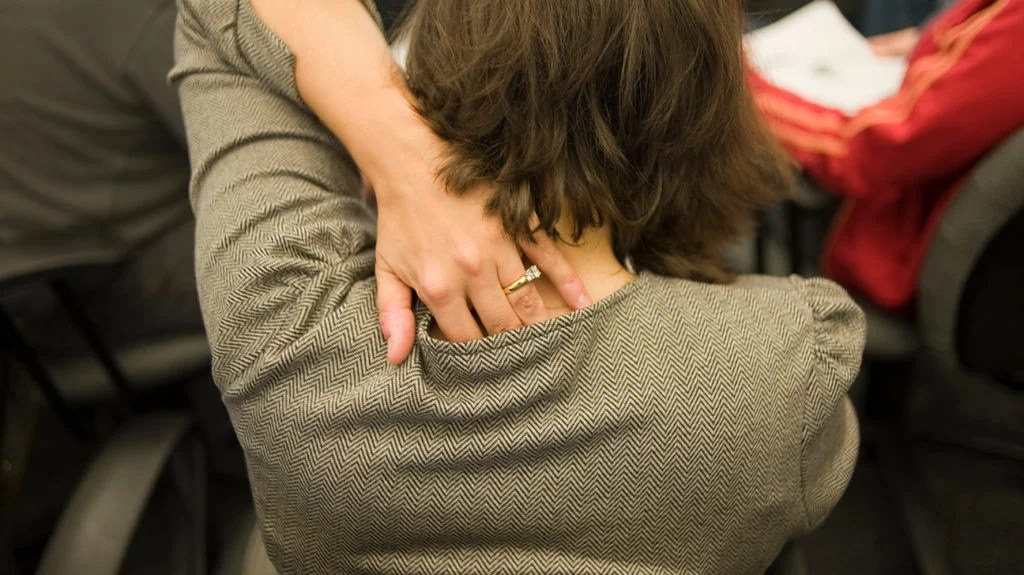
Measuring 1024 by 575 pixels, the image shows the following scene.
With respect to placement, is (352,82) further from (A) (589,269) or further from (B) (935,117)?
(B) (935,117)

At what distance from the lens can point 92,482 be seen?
76 centimetres

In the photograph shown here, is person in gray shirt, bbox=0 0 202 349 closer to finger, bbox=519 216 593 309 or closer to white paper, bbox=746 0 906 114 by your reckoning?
finger, bbox=519 216 593 309

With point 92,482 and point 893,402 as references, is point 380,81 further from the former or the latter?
point 893,402

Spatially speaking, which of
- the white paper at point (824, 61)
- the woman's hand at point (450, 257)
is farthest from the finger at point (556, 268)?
the white paper at point (824, 61)

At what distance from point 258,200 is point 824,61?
1.10m

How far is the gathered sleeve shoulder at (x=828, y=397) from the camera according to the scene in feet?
2.05

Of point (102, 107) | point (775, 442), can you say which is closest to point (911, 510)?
point (775, 442)

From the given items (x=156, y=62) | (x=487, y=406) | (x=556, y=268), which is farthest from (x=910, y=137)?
(x=156, y=62)

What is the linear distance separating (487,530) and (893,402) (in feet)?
3.19

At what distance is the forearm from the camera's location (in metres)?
0.65

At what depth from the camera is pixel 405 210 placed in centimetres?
64

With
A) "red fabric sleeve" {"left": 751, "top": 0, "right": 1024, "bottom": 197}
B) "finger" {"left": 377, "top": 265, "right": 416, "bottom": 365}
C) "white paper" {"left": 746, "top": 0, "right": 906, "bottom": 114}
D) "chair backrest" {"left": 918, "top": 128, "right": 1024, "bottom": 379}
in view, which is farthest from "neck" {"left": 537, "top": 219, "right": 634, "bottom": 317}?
"white paper" {"left": 746, "top": 0, "right": 906, "bottom": 114}

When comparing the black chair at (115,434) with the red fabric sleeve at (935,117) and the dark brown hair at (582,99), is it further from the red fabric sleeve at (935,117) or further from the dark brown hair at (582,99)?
the red fabric sleeve at (935,117)

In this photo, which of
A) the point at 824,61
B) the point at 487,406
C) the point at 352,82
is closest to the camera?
the point at 487,406
